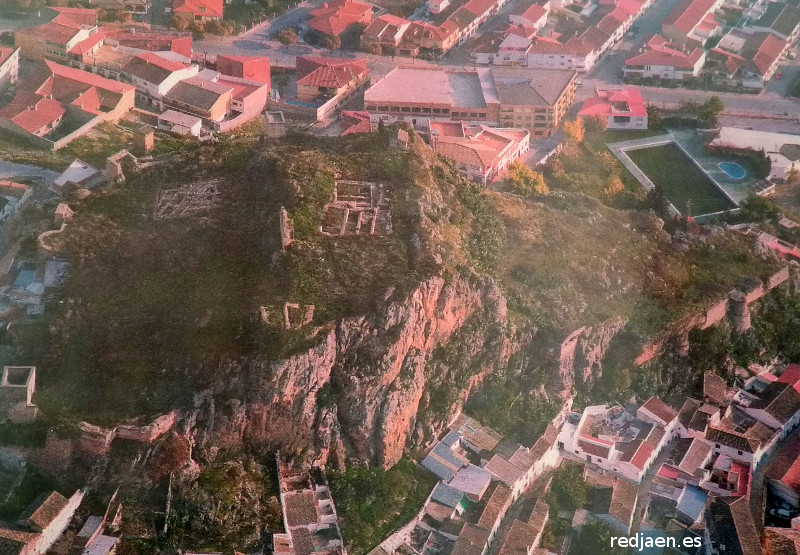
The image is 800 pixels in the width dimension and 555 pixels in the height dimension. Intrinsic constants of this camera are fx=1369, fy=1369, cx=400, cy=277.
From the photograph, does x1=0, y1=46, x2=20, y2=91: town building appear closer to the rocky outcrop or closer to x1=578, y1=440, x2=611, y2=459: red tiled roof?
the rocky outcrop

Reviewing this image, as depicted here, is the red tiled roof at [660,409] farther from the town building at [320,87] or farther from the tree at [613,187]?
the town building at [320,87]

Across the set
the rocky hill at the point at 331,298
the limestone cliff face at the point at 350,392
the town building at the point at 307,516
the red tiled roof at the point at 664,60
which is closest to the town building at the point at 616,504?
the rocky hill at the point at 331,298

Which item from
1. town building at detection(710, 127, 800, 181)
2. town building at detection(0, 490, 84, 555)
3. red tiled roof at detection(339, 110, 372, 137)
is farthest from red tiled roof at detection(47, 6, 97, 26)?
town building at detection(0, 490, 84, 555)

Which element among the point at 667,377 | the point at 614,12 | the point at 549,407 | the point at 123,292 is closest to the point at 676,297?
the point at 667,377

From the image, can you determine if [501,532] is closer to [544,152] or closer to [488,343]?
[488,343]

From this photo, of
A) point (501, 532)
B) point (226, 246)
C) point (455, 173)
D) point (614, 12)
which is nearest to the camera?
point (501, 532)

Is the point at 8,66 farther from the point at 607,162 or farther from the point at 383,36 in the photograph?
the point at 607,162

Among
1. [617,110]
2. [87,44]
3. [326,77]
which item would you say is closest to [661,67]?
[617,110]
